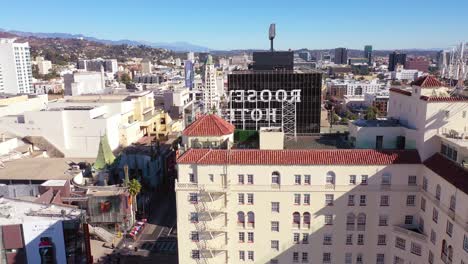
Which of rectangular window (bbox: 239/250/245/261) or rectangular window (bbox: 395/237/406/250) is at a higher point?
rectangular window (bbox: 395/237/406/250)

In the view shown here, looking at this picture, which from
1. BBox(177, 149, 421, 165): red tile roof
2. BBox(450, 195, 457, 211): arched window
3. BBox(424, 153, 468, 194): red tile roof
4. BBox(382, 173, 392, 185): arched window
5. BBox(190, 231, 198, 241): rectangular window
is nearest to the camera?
BBox(424, 153, 468, 194): red tile roof

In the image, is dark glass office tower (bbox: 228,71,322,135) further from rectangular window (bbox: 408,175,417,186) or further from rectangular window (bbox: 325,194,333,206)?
rectangular window (bbox: 408,175,417,186)

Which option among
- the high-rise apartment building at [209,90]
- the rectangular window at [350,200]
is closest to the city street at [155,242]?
the high-rise apartment building at [209,90]

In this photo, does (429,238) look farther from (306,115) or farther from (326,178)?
(306,115)

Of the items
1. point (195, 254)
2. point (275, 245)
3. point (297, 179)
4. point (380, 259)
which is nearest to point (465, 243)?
point (380, 259)

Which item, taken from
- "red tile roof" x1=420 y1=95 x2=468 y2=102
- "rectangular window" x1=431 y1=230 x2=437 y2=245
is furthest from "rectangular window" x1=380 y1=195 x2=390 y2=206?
"red tile roof" x1=420 y1=95 x2=468 y2=102
